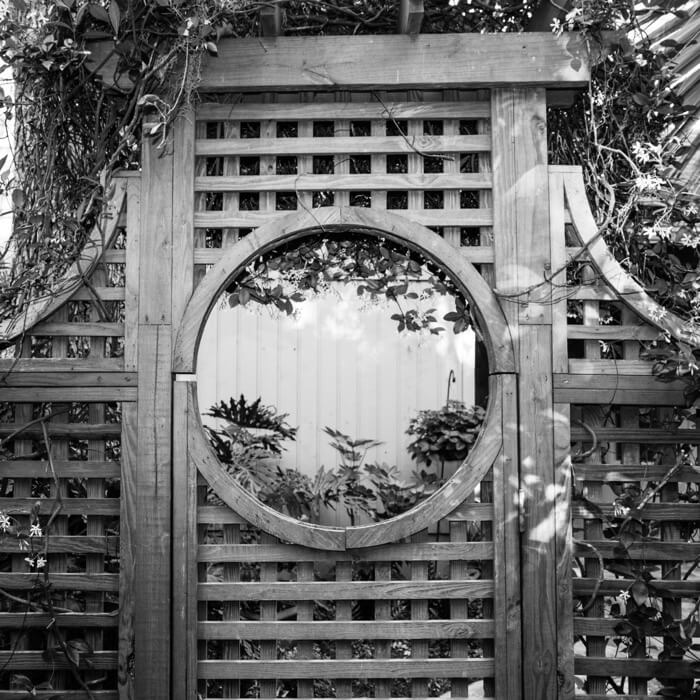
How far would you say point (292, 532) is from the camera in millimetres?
2285

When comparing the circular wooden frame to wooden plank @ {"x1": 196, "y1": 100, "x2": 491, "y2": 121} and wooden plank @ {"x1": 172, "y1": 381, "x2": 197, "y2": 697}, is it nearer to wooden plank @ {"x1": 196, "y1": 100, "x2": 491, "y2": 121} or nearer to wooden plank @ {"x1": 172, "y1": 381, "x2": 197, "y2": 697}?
wooden plank @ {"x1": 172, "y1": 381, "x2": 197, "y2": 697}

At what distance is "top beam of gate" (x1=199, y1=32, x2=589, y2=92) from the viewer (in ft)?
7.70

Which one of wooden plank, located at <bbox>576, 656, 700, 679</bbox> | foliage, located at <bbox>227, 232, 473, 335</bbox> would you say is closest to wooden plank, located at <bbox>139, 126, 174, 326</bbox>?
foliage, located at <bbox>227, 232, 473, 335</bbox>

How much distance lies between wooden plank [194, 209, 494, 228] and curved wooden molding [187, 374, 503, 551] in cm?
52

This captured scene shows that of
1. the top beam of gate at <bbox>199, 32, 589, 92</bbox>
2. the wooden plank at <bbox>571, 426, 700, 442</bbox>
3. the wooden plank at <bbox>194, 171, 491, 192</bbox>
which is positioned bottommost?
→ the wooden plank at <bbox>571, 426, 700, 442</bbox>

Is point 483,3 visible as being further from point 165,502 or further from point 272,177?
point 165,502

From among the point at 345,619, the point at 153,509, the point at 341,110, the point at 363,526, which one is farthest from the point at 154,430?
the point at 341,110

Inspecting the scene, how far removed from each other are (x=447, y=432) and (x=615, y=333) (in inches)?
98.5

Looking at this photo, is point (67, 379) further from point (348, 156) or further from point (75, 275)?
point (348, 156)

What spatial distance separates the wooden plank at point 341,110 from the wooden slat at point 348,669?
175 cm

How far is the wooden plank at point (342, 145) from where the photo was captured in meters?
2.39

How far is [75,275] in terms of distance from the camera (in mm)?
2355

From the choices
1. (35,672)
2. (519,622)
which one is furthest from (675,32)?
(35,672)

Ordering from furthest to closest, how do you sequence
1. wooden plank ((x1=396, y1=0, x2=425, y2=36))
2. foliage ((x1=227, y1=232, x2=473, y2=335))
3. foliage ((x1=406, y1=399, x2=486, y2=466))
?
foliage ((x1=406, y1=399, x2=486, y2=466)) < foliage ((x1=227, y1=232, x2=473, y2=335)) < wooden plank ((x1=396, y1=0, x2=425, y2=36))
